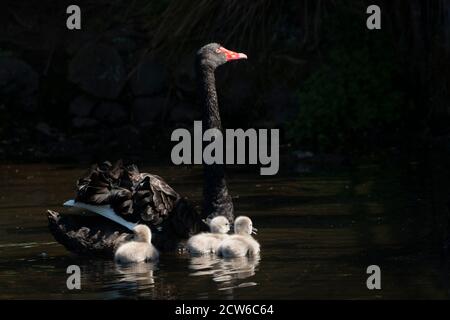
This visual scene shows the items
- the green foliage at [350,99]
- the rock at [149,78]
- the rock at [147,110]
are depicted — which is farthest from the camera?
the rock at [149,78]

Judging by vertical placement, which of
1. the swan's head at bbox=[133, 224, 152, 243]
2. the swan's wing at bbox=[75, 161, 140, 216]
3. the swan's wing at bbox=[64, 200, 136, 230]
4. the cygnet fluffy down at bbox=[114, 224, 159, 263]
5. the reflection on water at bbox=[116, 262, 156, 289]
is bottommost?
the reflection on water at bbox=[116, 262, 156, 289]

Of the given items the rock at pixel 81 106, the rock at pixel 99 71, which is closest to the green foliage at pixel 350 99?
the rock at pixel 99 71

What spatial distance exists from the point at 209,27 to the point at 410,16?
2.24m

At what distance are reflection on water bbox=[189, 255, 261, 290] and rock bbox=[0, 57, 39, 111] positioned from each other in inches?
284

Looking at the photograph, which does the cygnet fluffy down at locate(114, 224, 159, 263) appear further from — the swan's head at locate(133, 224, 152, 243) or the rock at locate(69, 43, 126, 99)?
the rock at locate(69, 43, 126, 99)

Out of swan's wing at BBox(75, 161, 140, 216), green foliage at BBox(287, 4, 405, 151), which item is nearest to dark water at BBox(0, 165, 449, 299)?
swan's wing at BBox(75, 161, 140, 216)

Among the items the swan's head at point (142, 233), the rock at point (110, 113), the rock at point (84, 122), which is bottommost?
the swan's head at point (142, 233)

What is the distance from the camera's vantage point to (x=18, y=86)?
51.6 ft

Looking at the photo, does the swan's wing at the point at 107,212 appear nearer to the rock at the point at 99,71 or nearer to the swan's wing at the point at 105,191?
the swan's wing at the point at 105,191

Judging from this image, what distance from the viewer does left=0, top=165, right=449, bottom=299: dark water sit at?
303 inches

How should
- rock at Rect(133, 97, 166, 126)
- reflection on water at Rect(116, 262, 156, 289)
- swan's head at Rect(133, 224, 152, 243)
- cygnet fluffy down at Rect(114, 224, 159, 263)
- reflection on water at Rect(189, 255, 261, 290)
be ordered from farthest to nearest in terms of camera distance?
rock at Rect(133, 97, 166, 126) < swan's head at Rect(133, 224, 152, 243) < cygnet fluffy down at Rect(114, 224, 159, 263) < reflection on water at Rect(116, 262, 156, 289) < reflection on water at Rect(189, 255, 261, 290)

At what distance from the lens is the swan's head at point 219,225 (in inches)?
365

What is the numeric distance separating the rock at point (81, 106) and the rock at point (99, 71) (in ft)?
0.35

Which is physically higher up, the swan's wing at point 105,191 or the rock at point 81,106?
the rock at point 81,106
